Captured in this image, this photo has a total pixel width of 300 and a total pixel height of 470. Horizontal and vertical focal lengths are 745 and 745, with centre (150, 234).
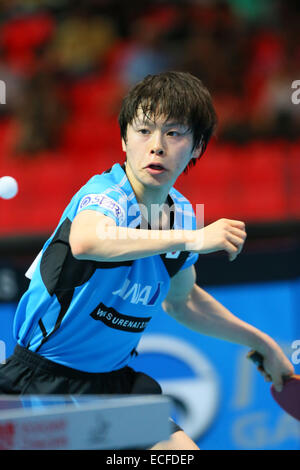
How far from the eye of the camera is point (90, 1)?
26.9 feet

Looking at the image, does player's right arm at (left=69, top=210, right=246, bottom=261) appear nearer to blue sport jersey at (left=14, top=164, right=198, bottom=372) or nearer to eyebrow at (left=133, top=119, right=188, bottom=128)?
blue sport jersey at (left=14, top=164, right=198, bottom=372)

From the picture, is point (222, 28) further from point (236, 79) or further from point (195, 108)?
point (195, 108)

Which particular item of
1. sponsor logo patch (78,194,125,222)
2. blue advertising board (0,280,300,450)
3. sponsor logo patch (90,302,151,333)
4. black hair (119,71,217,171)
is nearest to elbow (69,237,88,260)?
sponsor logo patch (78,194,125,222)

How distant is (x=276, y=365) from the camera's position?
116 inches

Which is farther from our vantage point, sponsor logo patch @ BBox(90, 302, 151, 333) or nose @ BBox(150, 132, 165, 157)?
sponsor logo patch @ BBox(90, 302, 151, 333)

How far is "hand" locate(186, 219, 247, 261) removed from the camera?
6.77 ft

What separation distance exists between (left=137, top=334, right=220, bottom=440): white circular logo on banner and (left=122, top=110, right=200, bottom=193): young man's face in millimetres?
2198

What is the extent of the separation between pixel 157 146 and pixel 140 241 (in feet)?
1.23

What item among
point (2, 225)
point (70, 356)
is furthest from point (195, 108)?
point (2, 225)

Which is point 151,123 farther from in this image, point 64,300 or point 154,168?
point 64,300

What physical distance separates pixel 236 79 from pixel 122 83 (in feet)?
3.71

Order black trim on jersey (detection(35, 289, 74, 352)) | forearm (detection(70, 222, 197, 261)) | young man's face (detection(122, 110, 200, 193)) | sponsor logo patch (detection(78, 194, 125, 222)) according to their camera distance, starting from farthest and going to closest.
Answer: black trim on jersey (detection(35, 289, 74, 352)) → young man's face (detection(122, 110, 200, 193)) → sponsor logo patch (detection(78, 194, 125, 222)) → forearm (detection(70, 222, 197, 261))

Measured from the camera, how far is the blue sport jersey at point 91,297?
94.7 inches

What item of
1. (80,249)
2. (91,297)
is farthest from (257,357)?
(80,249)
